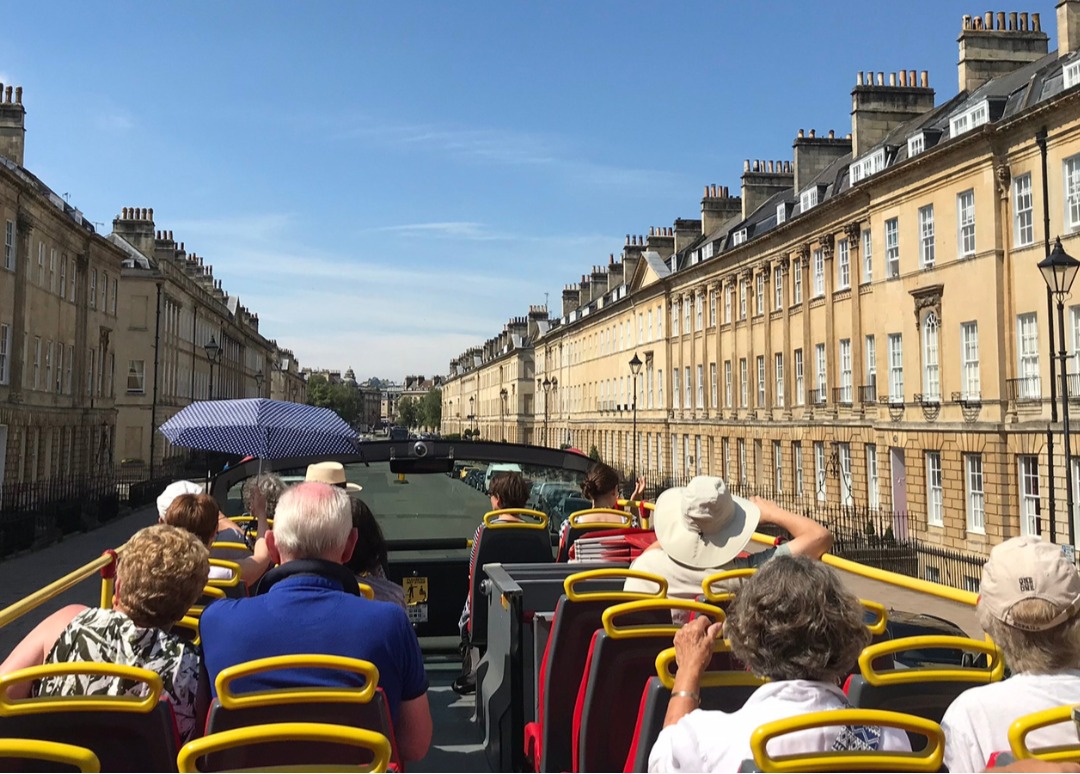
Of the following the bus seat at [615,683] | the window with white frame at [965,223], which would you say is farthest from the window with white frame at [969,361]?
the bus seat at [615,683]

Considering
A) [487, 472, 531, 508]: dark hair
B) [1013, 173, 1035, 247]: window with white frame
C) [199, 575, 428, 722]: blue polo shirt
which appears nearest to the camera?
[199, 575, 428, 722]: blue polo shirt

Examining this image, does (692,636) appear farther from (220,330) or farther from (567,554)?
(220,330)

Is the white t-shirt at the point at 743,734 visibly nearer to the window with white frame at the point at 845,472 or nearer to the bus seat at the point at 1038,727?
the bus seat at the point at 1038,727

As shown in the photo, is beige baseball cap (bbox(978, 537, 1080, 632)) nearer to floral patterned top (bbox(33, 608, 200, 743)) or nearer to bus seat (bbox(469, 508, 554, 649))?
floral patterned top (bbox(33, 608, 200, 743))

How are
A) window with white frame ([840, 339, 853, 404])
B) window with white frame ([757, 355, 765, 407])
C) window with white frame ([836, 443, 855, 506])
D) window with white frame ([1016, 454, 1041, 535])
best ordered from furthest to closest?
window with white frame ([757, 355, 765, 407]) → window with white frame ([840, 339, 853, 404]) → window with white frame ([836, 443, 855, 506]) → window with white frame ([1016, 454, 1041, 535])

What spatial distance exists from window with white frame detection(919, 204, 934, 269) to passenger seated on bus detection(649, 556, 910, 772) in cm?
2790

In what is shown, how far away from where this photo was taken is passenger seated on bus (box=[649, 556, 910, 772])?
239 centimetres

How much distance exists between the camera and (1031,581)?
267 centimetres

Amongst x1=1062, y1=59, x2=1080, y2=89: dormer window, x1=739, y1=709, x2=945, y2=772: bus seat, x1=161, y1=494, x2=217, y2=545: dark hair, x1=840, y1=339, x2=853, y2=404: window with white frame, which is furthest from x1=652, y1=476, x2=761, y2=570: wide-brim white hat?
x1=840, y1=339, x2=853, y2=404: window with white frame

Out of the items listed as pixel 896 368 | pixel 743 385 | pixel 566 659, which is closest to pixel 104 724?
pixel 566 659

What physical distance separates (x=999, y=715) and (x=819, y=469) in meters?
33.7

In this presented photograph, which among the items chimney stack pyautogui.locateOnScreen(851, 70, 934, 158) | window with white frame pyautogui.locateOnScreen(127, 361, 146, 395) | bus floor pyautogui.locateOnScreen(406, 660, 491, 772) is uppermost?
chimney stack pyautogui.locateOnScreen(851, 70, 934, 158)

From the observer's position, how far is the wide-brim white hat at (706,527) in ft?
14.3

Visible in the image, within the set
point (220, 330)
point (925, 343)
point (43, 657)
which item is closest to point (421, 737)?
point (43, 657)
